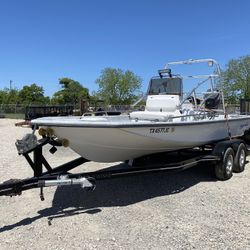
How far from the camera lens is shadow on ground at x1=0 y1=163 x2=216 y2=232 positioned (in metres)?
5.14

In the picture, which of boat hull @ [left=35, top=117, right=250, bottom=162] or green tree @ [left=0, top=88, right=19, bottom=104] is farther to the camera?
green tree @ [left=0, top=88, right=19, bottom=104]

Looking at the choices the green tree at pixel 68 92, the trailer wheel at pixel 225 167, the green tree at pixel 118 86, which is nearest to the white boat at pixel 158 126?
the trailer wheel at pixel 225 167

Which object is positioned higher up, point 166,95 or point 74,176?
point 166,95

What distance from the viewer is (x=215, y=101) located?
820 cm

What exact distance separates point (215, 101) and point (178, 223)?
4255 mm

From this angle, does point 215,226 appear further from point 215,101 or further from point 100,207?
point 215,101

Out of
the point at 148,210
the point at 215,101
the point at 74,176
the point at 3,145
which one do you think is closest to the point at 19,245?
the point at 74,176

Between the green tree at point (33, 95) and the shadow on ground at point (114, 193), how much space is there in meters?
65.4

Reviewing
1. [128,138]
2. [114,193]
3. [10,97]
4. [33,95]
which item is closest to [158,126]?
[128,138]

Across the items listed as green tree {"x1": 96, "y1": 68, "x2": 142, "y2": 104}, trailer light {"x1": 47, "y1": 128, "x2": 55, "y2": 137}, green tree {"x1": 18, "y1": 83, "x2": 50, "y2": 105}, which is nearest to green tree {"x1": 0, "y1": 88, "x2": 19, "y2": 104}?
green tree {"x1": 18, "y1": 83, "x2": 50, "y2": 105}

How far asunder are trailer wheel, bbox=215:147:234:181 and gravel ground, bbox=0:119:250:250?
0.46ft

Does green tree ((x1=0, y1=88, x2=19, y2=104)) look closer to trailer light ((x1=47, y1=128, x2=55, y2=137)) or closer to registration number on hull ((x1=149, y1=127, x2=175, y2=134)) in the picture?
registration number on hull ((x1=149, y1=127, x2=175, y2=134))

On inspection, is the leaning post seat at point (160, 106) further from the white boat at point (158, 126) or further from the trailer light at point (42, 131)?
the trailer light at point (42, 131)

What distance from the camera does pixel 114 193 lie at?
20.0 ft
